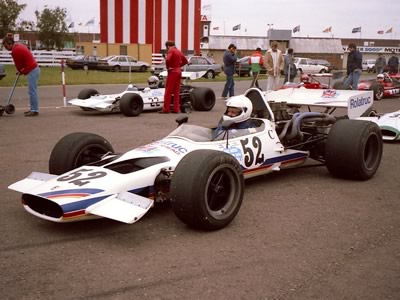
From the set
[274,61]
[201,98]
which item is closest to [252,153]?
[201,98]

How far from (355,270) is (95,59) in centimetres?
3333

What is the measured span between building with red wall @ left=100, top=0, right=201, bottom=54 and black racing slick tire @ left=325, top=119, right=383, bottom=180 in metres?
34.7

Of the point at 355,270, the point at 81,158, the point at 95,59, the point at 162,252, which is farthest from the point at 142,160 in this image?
the point at 95,59

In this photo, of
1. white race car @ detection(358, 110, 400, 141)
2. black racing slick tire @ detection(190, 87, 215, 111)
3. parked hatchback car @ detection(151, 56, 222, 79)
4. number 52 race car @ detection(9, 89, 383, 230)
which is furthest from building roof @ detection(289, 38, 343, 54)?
number 52 race car @ detection(9, 89, 383, 230)

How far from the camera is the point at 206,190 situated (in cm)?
387

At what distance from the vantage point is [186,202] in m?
3.78

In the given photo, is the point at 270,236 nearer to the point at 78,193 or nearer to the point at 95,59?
the point at 78,193

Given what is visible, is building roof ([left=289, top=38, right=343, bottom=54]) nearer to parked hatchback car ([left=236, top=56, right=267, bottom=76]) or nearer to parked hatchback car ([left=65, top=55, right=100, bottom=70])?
parked hatchback car ([left=236, top=56, right=267, bottom=76])

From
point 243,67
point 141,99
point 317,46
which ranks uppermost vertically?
point 317,46

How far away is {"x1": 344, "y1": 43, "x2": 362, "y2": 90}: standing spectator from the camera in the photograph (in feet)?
46.1

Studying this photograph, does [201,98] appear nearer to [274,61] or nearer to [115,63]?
[274,61]

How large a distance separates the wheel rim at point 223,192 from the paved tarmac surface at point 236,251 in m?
0.18

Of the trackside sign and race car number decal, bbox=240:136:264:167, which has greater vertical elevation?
the trackside sign

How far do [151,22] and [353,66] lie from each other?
27.6 meters
